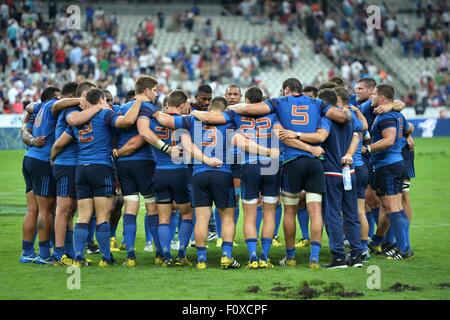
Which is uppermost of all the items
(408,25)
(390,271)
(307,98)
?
(408,25)

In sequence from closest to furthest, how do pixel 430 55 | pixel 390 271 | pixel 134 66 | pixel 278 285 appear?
1. pixel 278 285
2. pixel 390 271
3. pixel 134 66
4. pixel 430 55

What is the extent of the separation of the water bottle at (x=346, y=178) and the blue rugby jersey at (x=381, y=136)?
3.44 ft

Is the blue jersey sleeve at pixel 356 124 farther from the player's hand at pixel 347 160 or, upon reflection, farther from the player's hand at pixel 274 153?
the player's hand at pixel 274 153

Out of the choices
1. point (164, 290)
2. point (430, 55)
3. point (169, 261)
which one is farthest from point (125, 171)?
point (430, 55)

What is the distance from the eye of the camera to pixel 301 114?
36.8ft

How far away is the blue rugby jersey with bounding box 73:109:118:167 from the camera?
11211 millimetres

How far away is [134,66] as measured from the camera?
3656 centimetres

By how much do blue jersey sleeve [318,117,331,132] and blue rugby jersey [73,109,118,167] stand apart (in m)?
2.61

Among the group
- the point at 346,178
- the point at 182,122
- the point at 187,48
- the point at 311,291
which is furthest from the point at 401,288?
the point at 187,48

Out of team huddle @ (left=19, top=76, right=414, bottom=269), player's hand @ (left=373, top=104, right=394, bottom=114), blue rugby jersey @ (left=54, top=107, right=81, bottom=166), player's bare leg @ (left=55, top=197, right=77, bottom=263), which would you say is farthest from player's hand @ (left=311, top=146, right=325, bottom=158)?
player's bare leg @ (left=55, top=197, right=77, bottom=263)

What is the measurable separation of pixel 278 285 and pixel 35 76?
84.3 feet

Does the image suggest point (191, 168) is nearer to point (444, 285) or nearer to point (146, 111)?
point (146, 111)

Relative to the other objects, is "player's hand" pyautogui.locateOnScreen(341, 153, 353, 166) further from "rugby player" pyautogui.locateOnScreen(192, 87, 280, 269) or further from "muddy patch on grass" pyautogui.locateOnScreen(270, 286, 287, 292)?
"muddy patch on grass" pyautogui.locateOnScreen(270, 286, 287, 292)
